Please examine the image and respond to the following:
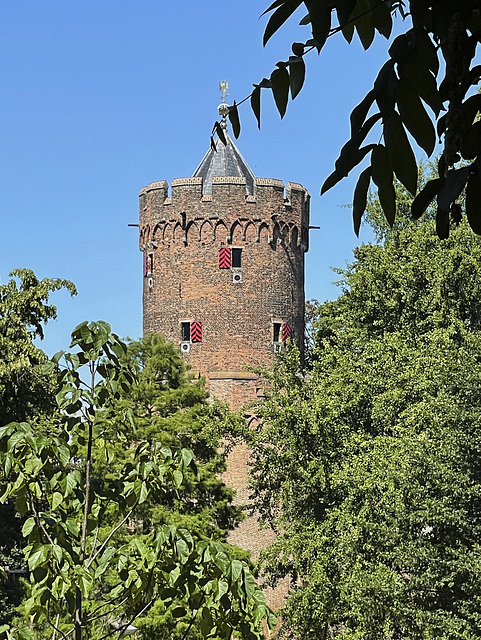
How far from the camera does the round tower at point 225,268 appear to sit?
109 feet

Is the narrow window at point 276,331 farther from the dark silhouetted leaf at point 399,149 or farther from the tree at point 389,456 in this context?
the dark silhouetted leaf at point 399,149

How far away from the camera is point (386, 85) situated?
1821 millimetres

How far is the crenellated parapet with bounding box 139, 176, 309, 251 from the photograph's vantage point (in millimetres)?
34000

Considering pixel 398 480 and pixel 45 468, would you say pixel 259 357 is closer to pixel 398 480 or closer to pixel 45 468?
pixel 398 480

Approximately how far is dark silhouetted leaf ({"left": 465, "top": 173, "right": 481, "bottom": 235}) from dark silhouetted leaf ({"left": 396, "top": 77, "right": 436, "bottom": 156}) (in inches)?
4.5

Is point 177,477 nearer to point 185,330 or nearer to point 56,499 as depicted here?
point 56,499

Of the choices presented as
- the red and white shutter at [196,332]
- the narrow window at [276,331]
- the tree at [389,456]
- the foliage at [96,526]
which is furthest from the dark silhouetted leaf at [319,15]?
the narrow window at [276,331]

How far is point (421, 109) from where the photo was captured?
5.95 feet

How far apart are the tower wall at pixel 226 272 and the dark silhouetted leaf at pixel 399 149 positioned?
101 ft

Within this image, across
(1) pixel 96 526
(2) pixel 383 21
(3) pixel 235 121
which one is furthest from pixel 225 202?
(2) pixel 383 21

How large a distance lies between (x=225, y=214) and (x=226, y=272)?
6.15 feet

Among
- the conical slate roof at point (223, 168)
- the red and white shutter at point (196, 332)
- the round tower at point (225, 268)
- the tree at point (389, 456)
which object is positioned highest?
the conical slate roof at point (223, 168)

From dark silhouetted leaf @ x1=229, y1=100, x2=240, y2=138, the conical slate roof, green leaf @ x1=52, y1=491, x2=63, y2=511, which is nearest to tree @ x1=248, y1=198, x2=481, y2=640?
the conical slate roof

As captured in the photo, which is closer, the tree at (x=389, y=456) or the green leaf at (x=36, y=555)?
the green leaf at (x=36, y=555)
